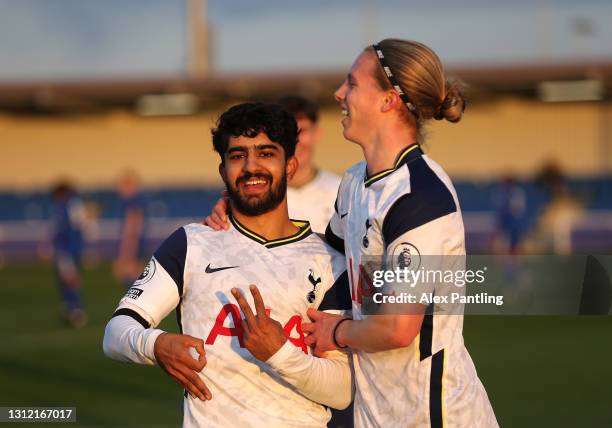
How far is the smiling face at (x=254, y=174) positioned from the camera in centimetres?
423

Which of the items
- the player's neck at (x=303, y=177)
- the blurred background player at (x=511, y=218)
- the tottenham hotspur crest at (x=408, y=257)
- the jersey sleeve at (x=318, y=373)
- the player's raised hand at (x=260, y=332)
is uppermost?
the blurred background player at (x=511, y=218)

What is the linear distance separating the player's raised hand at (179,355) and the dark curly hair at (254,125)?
0.91 meters

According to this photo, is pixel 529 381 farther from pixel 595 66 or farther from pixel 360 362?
pixel 595 66

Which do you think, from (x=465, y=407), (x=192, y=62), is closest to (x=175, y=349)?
(x=465, y=407)

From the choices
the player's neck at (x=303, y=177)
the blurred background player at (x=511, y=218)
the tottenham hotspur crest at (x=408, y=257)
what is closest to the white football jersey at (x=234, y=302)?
the tottenham hotspur crest at (x=408, y=257)

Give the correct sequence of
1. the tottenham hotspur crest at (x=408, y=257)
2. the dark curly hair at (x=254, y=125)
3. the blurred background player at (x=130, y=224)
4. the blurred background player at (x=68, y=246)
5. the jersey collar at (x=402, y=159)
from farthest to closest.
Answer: the blurred background player at (x=130, y=224) < the blurred background player at (x=68, y=246) < the dark curly hair at (x=254, y=125) < the jersey collar at (x=402, y=159) < the tottenham hotspur crest at (x=408, y=257)

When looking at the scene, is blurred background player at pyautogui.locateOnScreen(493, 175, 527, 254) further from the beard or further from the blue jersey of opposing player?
the beard

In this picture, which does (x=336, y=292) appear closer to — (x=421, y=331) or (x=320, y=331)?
(x=320, y=331)

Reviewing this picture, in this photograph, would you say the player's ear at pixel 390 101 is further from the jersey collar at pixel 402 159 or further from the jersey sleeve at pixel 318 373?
the jersey sleeve at pixel 318 373

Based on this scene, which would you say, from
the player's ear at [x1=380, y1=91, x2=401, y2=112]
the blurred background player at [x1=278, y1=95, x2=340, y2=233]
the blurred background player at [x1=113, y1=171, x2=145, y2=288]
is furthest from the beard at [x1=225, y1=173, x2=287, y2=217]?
the blurred background player at [x1=113, y1=171, x2=145, y2=288]

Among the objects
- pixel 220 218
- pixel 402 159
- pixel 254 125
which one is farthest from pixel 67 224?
pixel 402 159

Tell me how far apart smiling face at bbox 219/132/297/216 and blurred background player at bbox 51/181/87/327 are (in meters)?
12.2

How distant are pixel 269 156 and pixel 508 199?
16.6 metres

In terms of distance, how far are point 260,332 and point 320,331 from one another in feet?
Result: 1.19
